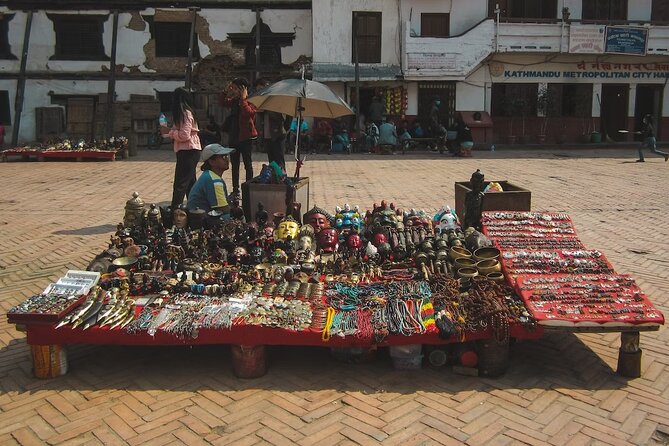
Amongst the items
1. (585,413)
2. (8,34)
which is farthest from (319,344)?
(8,34)

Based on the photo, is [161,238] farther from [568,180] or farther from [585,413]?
[568,180]

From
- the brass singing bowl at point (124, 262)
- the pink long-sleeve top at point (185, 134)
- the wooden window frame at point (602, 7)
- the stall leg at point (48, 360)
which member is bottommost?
the stall leg at point (48, 360)

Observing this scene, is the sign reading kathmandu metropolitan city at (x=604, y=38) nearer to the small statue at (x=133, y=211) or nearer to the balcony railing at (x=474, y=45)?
the balcony railing at (x=474, y=45)

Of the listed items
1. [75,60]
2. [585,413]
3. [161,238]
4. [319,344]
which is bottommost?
[585,413]

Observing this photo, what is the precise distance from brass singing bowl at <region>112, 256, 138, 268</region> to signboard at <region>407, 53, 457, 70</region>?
60.2 ft

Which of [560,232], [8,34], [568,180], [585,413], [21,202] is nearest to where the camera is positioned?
[585,413]

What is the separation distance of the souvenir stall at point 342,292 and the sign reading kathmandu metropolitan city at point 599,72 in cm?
1907

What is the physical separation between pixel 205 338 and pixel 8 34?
74.4 ft

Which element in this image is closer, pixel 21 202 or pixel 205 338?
pixel 205 338

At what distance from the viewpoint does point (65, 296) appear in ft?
15.0

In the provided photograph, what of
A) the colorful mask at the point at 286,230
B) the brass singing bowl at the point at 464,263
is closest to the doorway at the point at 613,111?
the colorful mask at the point at 286,230

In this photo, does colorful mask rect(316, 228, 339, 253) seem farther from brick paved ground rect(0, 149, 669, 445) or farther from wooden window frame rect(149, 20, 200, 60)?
wooden window frame rect(149, 20, 200, 60)

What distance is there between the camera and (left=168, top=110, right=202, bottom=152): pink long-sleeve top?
7578 mm

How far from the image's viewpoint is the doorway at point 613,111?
24.8 m
